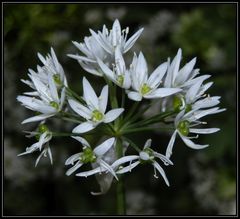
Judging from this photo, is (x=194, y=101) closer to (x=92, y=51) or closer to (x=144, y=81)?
(x=144, y=81)

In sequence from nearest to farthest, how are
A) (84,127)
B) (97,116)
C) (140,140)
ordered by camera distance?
(84,127) → (97,116) → (140,140)

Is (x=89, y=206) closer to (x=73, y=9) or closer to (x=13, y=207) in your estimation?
(x=13, y=207)

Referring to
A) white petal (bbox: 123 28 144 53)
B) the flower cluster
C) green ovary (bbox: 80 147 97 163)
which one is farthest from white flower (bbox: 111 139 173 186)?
white petal (bbox: 123 28 144 53)

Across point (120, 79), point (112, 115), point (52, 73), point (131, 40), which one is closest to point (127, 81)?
point (120, 79)

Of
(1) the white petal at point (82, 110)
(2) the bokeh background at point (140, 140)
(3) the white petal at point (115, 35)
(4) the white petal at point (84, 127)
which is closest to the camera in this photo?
(4) the white petal at point (84, 127)

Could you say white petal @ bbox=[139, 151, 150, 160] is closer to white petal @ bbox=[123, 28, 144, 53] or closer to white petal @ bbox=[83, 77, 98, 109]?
white petal @ bbox=[83, 77, 98, 109]

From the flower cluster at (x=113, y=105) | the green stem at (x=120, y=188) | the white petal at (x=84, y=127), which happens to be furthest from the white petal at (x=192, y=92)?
the white petal at (x=84, y=127)

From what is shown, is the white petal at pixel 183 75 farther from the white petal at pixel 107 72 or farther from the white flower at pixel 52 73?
the white flower at pixel 52 73
